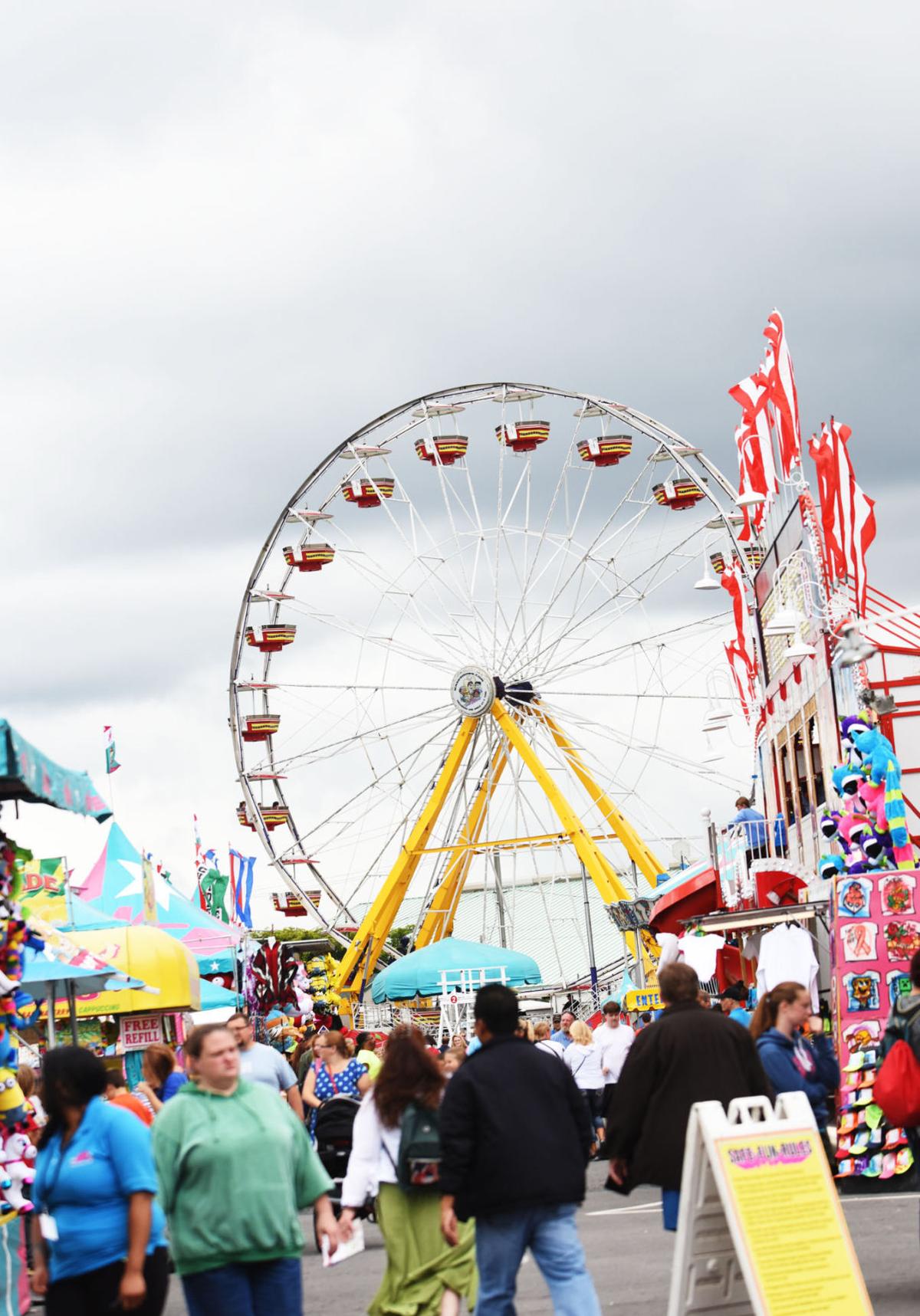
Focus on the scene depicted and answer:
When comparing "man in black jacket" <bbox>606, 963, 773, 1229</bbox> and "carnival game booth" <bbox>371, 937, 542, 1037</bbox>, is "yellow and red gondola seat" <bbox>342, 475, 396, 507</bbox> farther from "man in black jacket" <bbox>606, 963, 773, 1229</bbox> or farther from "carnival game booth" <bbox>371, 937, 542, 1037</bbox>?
"man in black jacket" <bbox>606, 963, 773, 1229</bbox>

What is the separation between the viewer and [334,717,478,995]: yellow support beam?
1342 inches

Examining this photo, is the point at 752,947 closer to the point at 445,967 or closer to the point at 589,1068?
the point at 589,1068

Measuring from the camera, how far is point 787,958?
17.6m

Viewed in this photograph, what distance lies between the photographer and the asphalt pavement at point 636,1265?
841cm

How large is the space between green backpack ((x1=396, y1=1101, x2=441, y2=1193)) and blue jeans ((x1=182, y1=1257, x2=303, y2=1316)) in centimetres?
155

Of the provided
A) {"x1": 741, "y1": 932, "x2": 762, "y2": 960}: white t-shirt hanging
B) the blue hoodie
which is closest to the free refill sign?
{"x1": 741, "y1": 932, "x2": 762, "y2": 960}: white t-shirt hanging

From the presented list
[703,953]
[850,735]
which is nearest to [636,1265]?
[850,735]

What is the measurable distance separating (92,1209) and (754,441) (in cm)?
1763

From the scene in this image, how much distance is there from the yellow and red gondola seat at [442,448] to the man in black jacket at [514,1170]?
29504mm

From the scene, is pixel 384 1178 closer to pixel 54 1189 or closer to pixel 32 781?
pixel 54 1189

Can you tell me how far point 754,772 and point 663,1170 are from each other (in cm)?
2172

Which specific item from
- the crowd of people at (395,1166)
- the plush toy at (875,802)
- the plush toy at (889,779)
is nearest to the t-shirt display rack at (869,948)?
the plush toy at (889,779)

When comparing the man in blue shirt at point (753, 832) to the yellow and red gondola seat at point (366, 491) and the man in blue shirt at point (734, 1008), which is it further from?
the yellow and red gondola seat at point (366, 491)

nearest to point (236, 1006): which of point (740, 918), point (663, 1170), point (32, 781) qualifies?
point (740, 918)
